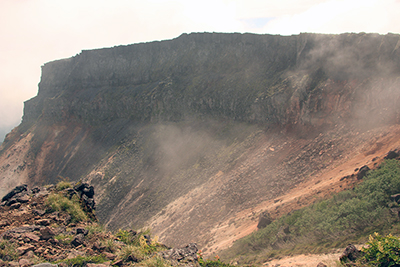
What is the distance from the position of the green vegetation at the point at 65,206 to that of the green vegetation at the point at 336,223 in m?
10.7

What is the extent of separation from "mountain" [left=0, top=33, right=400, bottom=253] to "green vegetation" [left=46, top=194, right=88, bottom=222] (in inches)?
538

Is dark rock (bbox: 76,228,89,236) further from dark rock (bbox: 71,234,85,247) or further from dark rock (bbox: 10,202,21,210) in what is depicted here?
dark rock (bbox: 10,202,21,210)

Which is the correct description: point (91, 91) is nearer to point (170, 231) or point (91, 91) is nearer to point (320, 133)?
point (170, 231)

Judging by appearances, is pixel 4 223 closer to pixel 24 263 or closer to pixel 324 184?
pixel 24 263

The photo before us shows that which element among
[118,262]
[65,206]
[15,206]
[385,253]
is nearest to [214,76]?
[65,206]

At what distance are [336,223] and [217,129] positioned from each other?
2784cm

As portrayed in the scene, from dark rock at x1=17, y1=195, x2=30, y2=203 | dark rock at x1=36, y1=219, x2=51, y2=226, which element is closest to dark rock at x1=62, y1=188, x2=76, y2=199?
dark rock at x1=17, y1=195, x2=30, y2=203

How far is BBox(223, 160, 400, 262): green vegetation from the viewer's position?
14781 mm

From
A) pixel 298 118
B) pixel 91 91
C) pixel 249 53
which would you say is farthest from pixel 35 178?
pixel 298 118

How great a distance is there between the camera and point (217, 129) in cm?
4297

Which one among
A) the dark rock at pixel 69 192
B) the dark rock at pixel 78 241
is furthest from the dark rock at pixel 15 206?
the dark rock at pixel 78 241

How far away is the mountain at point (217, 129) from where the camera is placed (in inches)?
1096

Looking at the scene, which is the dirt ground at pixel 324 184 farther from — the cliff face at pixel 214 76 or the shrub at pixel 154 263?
the shrub at pixel 154 263

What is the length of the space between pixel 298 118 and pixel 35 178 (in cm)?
5413
